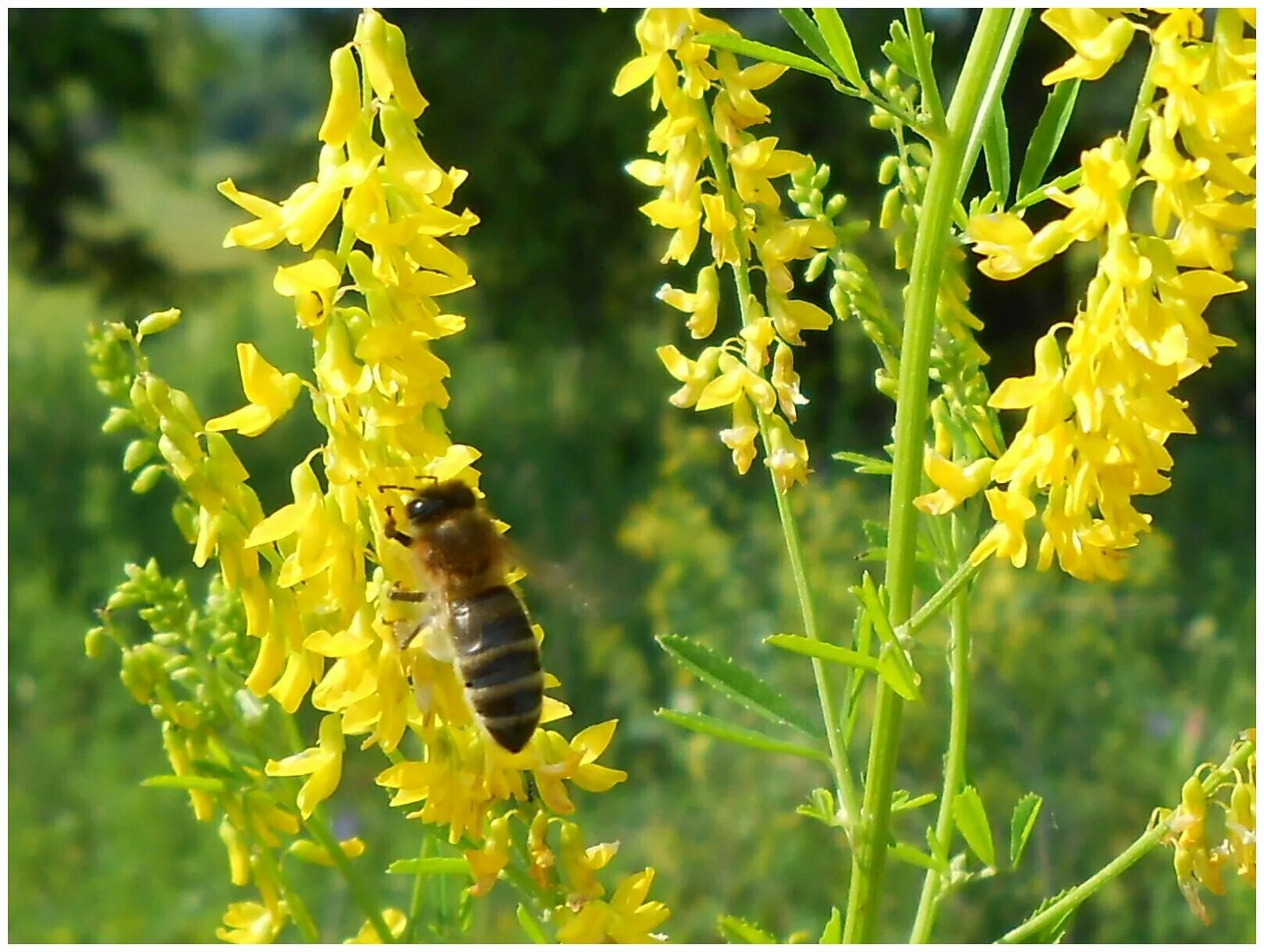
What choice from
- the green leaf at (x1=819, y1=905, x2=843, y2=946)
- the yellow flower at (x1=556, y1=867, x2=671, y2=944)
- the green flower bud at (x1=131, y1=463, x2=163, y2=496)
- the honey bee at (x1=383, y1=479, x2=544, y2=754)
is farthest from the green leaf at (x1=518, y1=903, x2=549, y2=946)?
the green flower bud at (x1=131, y1=463, x2=163, y2=496)

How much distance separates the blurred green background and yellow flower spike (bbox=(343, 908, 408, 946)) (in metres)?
0.40

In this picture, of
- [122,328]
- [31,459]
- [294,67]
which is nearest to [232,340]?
[31,459]

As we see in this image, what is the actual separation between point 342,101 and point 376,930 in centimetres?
79

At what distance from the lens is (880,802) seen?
123 cm

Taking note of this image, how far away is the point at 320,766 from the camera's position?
48.9 inches

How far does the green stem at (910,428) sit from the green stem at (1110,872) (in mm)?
139

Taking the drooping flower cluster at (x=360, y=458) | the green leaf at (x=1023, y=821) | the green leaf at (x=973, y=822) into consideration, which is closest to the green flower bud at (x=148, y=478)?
the drooping flower cluster at (x=360, y=458)

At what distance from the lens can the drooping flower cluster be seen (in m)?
1.12

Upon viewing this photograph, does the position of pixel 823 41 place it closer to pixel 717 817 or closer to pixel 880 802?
pixel 880 802

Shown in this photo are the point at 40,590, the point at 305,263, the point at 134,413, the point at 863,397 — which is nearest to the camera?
the point at 305,263

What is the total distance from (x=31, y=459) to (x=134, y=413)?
6374 millimetres

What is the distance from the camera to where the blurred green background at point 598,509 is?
12.9ft

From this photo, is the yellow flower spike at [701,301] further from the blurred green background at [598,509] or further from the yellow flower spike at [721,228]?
the blurred green background at [598,509]

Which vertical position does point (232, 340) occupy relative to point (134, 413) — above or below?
below
